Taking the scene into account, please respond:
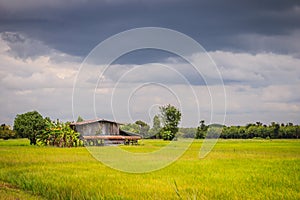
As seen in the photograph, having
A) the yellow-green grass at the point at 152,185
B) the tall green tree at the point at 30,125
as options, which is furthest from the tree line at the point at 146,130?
the yellow-green grass at the point at 152,185

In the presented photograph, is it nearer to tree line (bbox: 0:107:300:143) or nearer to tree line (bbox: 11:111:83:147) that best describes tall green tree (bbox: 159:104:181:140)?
tree line (bbox: 0:107:300:143)

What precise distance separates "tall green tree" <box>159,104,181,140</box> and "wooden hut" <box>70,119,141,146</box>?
8.02 m

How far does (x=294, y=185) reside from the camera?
9.01 meters

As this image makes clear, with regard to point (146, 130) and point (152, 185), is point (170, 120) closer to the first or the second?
point (146, 130)

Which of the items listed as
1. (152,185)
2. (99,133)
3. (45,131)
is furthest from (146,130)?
(152,185)

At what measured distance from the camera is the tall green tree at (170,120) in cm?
4669

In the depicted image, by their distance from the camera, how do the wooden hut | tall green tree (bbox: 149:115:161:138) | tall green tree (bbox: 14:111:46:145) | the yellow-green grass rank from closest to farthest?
the yellow-green grass, tall green tree (bbox: 149:115:161:138), the wooden hut, tall green tree (bbox: 14:111:46:145)

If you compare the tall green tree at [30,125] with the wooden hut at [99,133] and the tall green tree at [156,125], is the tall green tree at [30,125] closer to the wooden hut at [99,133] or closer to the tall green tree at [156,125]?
the wooden hut at [99,133]

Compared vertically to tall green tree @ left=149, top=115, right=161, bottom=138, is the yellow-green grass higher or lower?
lower

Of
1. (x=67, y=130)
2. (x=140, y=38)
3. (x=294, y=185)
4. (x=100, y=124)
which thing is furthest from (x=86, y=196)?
(x=100, y=124)

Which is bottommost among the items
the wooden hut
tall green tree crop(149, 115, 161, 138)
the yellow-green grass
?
the yellow-green grass

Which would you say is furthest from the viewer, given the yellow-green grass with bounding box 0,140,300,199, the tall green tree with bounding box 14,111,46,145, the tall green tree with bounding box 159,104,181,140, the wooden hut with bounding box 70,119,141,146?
the tall green tree with bounding box 159,104,181,140

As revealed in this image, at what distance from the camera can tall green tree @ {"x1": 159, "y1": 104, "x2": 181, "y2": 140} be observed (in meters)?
46.7

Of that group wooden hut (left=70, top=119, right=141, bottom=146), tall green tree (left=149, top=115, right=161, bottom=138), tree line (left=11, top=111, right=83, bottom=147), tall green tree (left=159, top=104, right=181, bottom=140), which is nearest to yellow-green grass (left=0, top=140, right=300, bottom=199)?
tall green tree (left=149, top=115, right=161, bottom=138)
